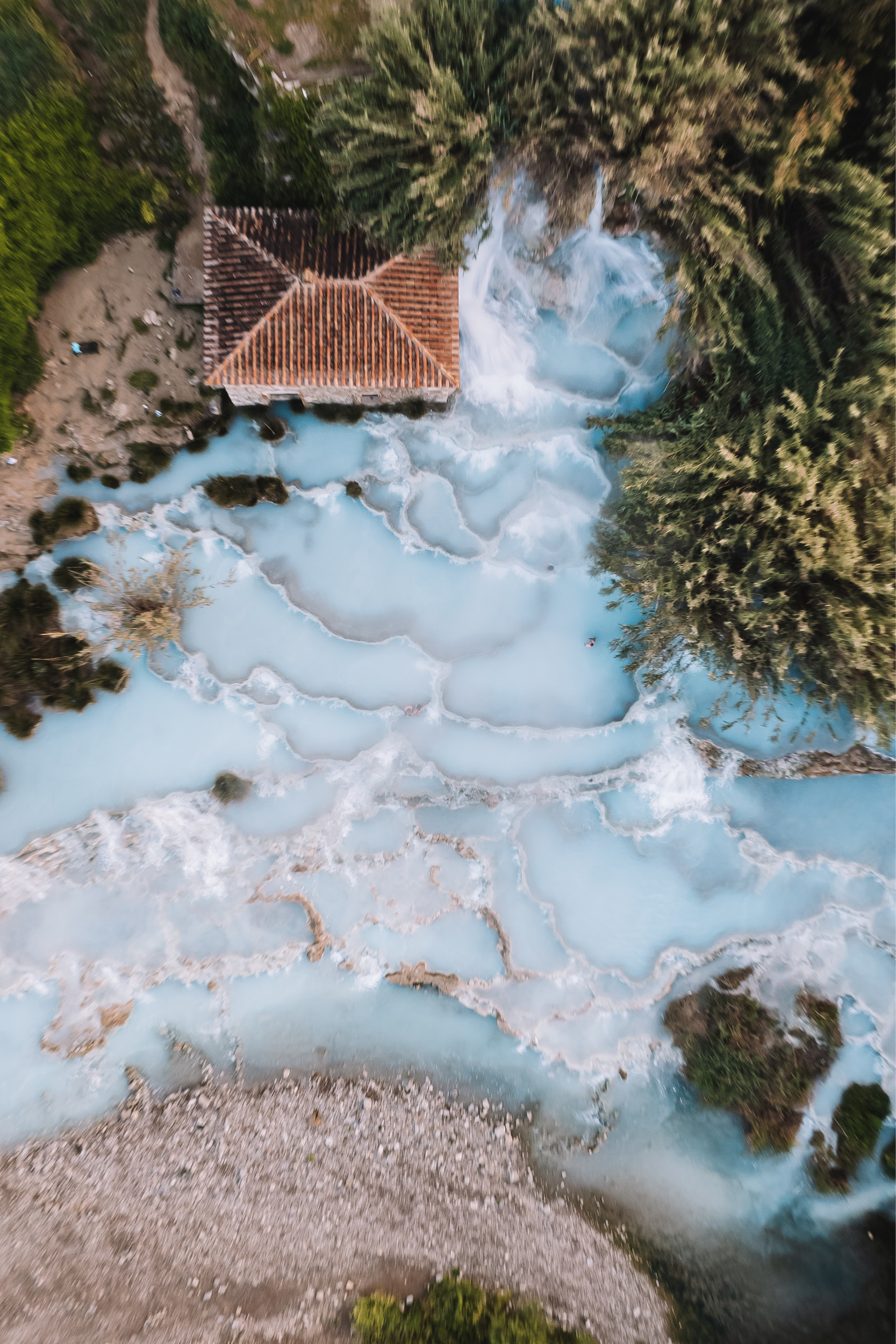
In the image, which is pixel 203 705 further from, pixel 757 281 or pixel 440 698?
pixel 757 281

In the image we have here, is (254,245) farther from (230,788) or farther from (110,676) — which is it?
(230,788)

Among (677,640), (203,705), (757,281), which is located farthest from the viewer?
(203,705)

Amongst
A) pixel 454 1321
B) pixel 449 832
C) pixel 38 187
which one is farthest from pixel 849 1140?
pixel 38 187

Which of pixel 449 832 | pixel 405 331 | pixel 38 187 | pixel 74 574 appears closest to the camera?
pixel 405 331

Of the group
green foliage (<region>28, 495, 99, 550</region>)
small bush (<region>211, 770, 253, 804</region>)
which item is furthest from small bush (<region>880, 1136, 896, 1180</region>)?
green foliage (<region>28, 495, 99, 550</region>)

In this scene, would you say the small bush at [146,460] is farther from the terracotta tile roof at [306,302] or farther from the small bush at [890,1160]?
the small bush at [890,1160]

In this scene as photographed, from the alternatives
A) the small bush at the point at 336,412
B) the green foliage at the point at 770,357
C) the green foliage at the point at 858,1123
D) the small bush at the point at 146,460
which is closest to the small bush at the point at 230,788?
the small bush at the point at 146,460

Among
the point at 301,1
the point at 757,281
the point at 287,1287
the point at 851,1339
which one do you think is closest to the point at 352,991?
the point at 287,1287
